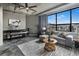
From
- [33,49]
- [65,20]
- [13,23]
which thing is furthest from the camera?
[13,23]

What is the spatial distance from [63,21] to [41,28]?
0.86 m

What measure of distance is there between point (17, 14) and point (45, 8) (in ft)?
3.61

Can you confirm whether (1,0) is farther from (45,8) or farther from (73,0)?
(73,0)

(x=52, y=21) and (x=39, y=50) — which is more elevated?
(x=52, y=21)

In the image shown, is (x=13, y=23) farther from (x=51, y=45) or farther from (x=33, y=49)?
(x=51, y=45)

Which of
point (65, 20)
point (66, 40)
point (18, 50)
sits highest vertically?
point (65, 20)

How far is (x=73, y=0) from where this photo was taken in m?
2.69

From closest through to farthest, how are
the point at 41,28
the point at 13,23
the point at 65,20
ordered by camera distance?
1. the point at 65,20
2. the point at 41,28
3. the point at 13,23

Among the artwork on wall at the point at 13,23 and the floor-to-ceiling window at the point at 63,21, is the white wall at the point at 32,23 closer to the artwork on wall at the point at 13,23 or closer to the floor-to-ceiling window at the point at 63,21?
the artwork on wall at the point at 13,23

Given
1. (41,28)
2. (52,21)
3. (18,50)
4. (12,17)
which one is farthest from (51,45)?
(12,17)

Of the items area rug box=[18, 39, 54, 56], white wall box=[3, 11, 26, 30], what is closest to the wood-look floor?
area rug box=[18, 39, 54, 56]

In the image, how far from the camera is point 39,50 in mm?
3170

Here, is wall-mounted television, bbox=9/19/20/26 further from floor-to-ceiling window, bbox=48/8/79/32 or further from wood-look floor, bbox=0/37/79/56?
floor-to-ceiling window, bbox=48/8/79/32

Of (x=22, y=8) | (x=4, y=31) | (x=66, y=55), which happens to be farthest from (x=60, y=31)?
(x=4, y=31)
